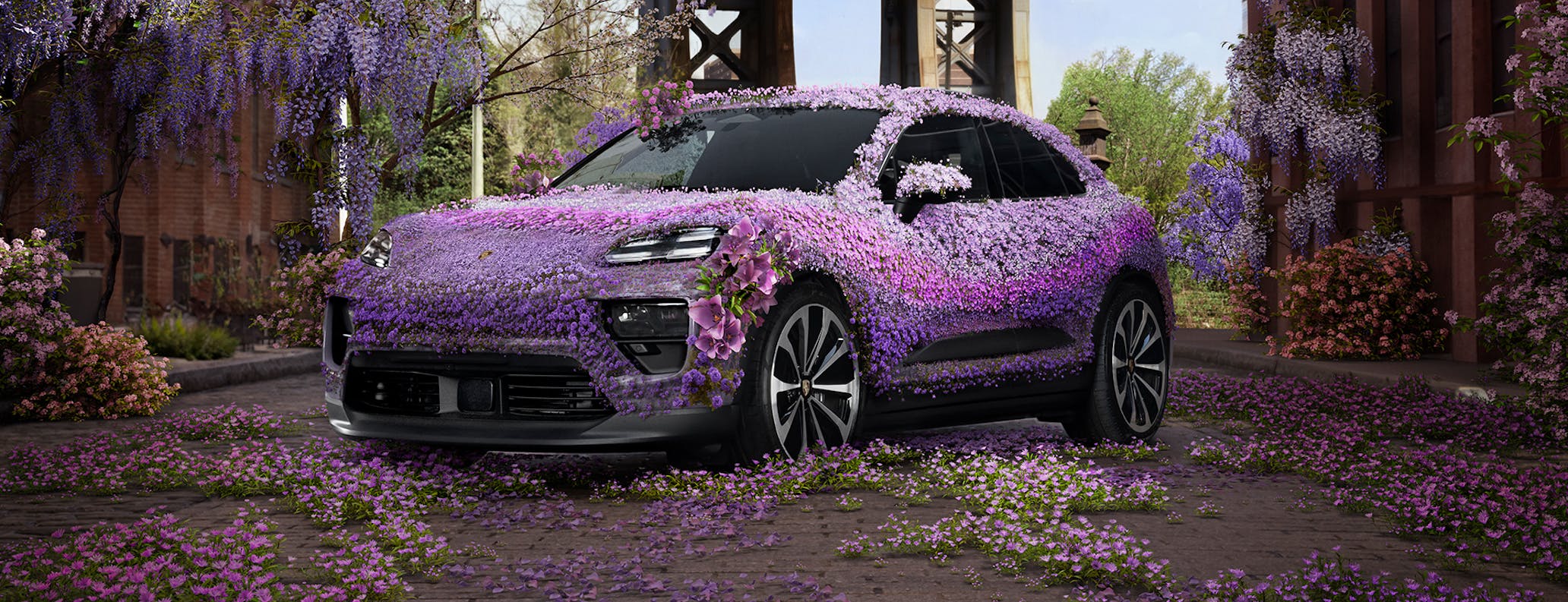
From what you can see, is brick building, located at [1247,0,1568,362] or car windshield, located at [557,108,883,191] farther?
brick building, located at [1247,0,1568,362]

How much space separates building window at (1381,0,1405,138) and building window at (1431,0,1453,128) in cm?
64

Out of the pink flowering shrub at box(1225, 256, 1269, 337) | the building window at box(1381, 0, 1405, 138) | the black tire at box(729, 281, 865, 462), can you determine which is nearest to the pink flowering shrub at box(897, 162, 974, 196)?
the black tire at box(729, 281, 865, 462)

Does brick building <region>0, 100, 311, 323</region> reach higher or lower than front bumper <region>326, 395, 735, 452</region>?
higher

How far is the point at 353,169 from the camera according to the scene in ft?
52.1

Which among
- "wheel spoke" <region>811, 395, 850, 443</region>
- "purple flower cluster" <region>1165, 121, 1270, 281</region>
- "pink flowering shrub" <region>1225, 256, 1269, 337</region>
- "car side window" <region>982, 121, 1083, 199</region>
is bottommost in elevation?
"wheel spoke" <region>811, 395, 850, 443</region>

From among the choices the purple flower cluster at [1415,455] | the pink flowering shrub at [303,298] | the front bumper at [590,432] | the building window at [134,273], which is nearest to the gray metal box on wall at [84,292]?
the pink flowering shrub at [303,298]

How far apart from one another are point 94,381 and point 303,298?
6.61 metres

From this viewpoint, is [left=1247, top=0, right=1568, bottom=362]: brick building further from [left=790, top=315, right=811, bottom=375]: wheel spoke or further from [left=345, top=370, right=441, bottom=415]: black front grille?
[left=345, top=370, right=441, bottom=415]: black front grille

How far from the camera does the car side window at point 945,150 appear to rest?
7387mm

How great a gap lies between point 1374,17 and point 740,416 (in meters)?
12.9

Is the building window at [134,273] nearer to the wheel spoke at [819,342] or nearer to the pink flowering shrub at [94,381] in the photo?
the pink flowering shrub at [94,381]

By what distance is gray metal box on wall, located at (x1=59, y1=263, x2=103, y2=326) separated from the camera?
43.1 ft

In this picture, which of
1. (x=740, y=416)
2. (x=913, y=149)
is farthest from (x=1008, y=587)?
(x=913, y=149)

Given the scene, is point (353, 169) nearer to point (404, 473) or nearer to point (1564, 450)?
point (404, 473)
